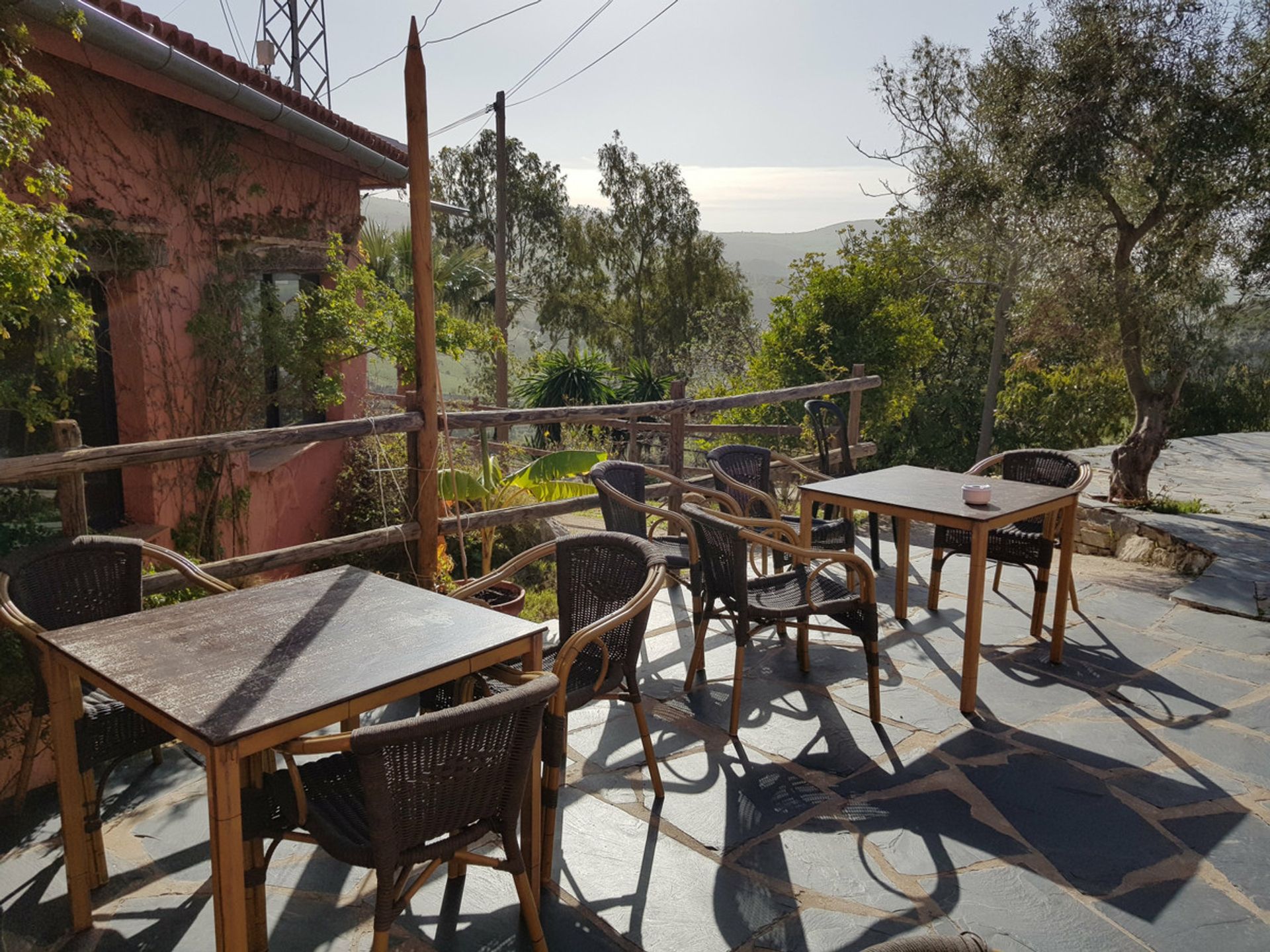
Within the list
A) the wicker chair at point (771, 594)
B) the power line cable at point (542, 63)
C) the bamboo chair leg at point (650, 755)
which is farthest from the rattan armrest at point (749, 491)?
the power line cable at point (542, 63)

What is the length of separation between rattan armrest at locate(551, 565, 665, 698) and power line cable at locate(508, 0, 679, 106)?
8.99 metres

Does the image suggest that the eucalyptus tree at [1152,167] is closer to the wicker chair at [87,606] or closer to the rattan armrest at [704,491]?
the rattan armrest at [704,491]

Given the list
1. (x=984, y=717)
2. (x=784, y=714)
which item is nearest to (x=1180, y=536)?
(x=984, y=717)

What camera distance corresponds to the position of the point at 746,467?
4.99 m

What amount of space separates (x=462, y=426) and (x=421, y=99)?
1.48 m

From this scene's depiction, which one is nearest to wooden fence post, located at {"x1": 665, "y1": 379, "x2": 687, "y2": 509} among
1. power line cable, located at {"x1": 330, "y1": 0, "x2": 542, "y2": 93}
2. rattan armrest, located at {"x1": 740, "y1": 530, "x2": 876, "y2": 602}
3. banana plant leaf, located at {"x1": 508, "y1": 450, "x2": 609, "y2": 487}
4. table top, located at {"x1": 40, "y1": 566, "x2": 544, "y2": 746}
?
banana plant leaf, located at {"x1": 508, "y1": 450, "x2": 609, "y2": 487}

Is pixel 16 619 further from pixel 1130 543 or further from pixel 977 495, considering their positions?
pixel 1130 543

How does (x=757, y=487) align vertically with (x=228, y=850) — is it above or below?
above

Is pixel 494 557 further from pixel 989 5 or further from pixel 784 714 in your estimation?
pixel 989 5

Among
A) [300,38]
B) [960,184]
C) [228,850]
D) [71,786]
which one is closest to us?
[228,850]

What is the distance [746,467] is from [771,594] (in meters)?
1.35

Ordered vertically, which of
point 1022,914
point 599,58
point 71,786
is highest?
point 599,58

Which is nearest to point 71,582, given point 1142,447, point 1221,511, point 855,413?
point 855,413

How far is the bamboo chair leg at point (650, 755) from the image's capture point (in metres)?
2.94
